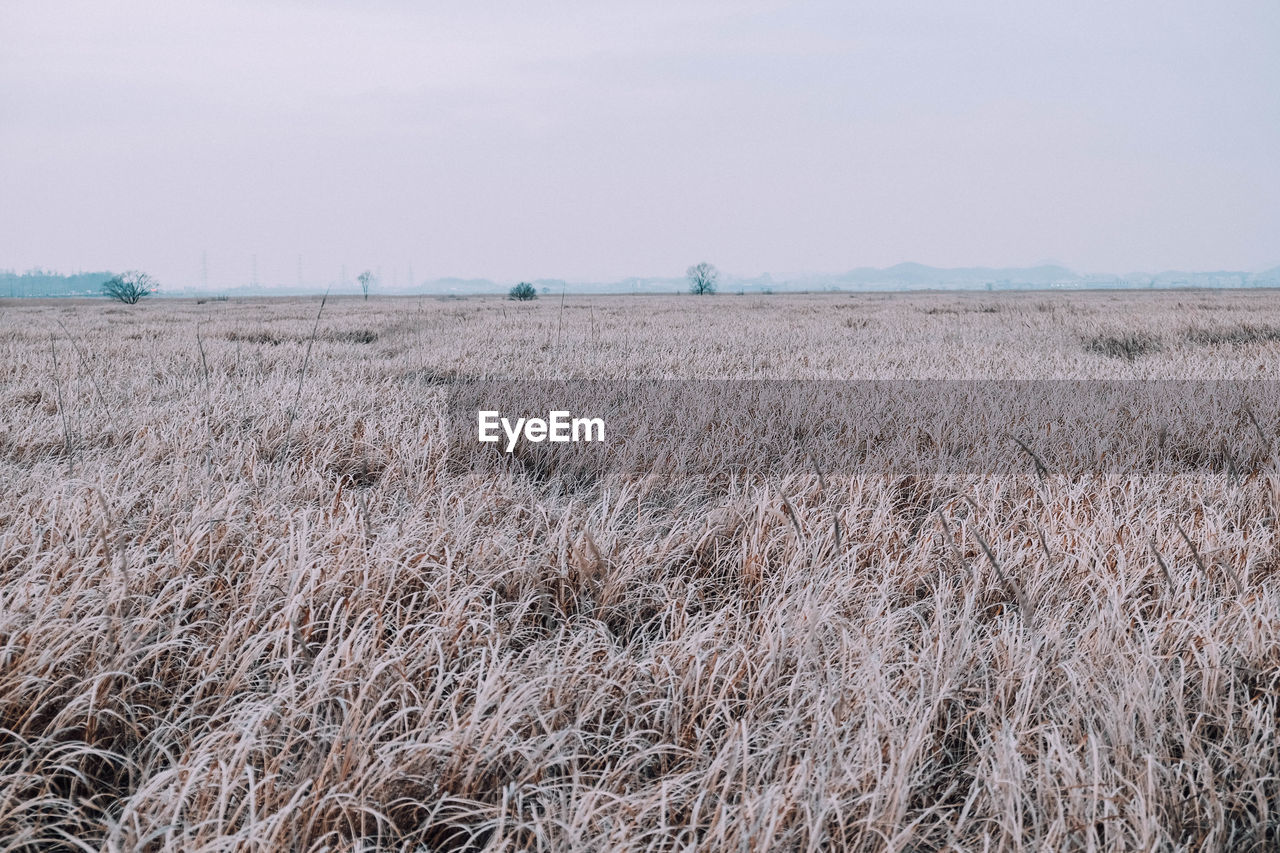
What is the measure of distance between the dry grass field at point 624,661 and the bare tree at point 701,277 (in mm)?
82132

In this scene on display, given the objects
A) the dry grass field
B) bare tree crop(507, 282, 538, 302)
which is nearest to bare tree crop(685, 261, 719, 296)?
bare tree crop(507, 282, 538, 302)

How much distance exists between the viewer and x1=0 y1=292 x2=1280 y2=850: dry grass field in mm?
1367

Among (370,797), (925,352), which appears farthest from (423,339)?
(370,797)

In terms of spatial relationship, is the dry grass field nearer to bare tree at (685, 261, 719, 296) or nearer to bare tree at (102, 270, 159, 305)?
bare tree at (102, 270, 159, 305)

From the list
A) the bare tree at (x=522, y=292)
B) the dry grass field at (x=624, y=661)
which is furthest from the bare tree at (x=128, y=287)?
the dry grass field at (x=624, y=661)

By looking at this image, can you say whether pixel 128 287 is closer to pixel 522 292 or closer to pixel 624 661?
pixel 522 292

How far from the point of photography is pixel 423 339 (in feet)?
37.0

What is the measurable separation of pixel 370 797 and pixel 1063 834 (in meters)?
1.38

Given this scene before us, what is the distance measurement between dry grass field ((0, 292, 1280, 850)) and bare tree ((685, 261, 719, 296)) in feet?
269

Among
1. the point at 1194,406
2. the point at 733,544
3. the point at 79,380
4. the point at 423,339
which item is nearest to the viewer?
the point at 733,544

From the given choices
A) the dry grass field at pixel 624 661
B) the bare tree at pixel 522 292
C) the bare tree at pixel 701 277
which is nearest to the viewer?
the dry grass field at pixel 624 661

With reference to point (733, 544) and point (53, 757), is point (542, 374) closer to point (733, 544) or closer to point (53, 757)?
point (733, 544)

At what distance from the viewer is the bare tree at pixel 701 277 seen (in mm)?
87312

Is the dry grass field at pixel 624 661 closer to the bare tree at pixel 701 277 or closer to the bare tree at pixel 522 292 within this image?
the bare tree at pixel 522 292
